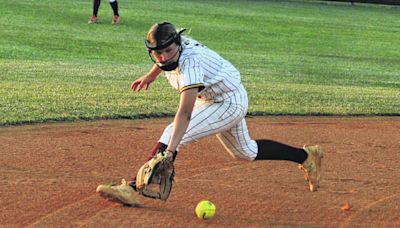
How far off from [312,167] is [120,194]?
5.76ft

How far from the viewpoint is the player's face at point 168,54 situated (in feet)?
18.0

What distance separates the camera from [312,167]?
671 cm

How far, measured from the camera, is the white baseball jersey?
5.58m

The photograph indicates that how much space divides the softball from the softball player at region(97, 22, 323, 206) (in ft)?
1.40

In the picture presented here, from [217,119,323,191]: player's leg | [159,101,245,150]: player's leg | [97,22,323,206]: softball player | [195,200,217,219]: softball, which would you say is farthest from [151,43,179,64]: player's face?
A: [195,200,217,219]: softball

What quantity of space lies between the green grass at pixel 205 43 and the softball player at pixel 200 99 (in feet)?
3.50

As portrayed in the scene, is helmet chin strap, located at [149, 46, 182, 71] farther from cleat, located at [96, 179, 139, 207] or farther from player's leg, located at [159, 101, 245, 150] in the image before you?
cleat, located at [96, 179, 139, 207]

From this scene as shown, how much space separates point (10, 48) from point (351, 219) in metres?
11.9

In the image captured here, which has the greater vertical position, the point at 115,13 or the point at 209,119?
the point at 209,119

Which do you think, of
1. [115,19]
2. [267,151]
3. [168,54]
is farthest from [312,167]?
[115,19]

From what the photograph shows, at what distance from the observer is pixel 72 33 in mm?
19969

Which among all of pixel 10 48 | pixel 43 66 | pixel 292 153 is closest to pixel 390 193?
pixel 292 153

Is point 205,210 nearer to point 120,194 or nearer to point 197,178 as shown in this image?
point 120,194

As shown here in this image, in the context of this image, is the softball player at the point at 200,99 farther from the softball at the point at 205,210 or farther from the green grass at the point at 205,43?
the green grass at the point at 205,43
